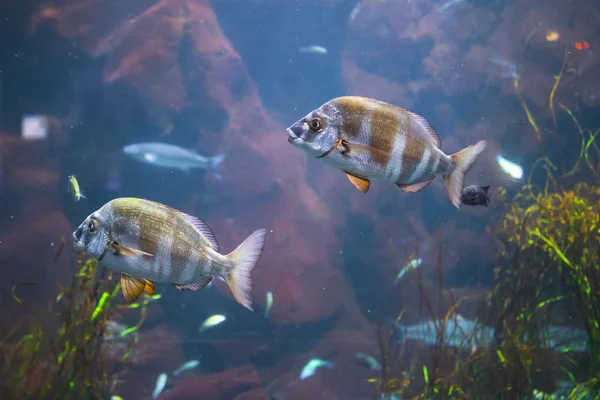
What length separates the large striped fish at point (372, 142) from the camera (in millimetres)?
2350

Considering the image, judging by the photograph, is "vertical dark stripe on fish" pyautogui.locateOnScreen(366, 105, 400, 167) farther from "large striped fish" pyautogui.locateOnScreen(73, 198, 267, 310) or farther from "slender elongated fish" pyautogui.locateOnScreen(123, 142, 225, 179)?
"slender elongated fish" pyautogui.locateOnScreen(123, 142, 225, 179)

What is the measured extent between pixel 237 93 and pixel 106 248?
10.4 metres

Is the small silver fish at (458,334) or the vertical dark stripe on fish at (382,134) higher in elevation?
the vertical dark stripe on fish at (382,134)

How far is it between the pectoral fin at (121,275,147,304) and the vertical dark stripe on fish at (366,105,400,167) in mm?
1493

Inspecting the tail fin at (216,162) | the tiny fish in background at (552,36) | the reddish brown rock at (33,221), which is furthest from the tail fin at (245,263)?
the tiny fish in background at (552,36)

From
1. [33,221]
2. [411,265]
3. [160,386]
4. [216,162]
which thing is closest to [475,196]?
[411,265]

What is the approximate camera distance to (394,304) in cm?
1108

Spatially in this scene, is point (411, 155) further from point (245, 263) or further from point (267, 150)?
point (267, 150)

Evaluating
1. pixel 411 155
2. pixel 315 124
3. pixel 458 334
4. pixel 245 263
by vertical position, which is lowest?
pixel 458 334

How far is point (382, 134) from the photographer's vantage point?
2.44 metres

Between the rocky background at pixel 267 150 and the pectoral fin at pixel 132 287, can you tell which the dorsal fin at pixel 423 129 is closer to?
the pectoral fin at pixel 132 287

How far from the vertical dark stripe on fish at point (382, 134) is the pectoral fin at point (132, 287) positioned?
4.90ft

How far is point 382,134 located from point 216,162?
8.47 m

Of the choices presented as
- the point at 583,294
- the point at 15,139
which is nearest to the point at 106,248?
the point at 583,294
